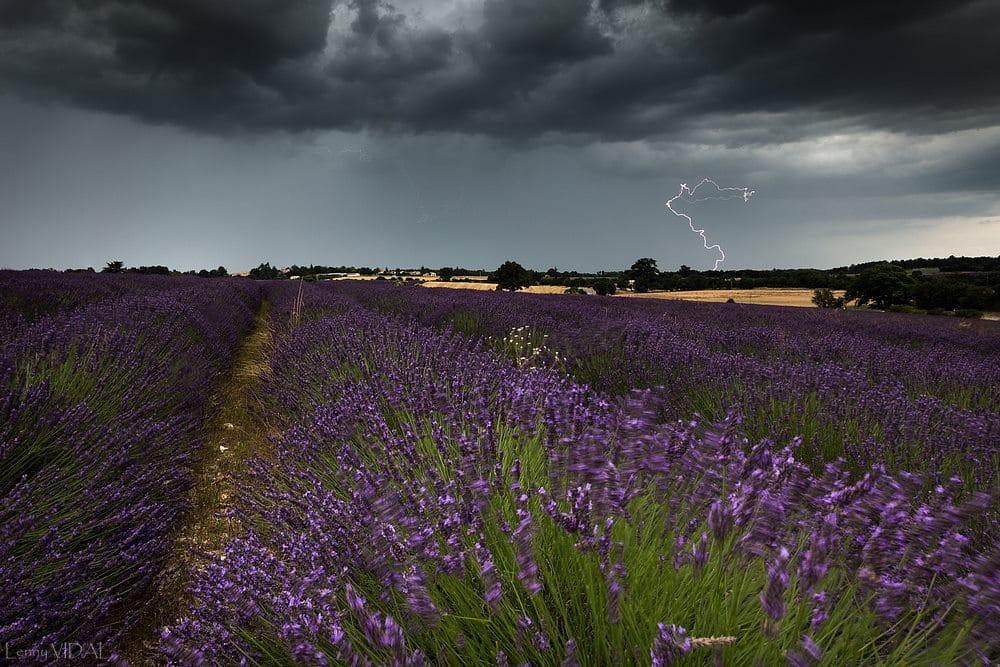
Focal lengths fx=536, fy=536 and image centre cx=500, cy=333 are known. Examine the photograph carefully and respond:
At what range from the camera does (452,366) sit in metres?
3.34

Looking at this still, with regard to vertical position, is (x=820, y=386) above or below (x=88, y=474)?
above

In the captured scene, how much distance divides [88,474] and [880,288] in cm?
4649

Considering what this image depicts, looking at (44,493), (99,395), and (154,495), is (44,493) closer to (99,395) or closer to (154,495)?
(154,495)

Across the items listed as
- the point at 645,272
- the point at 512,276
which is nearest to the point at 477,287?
the point at 512,276

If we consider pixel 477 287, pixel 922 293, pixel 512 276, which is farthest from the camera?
pixel 512 276

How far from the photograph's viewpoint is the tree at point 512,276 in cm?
4131

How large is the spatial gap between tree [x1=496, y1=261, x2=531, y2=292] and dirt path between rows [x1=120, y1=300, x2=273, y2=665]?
3522cm

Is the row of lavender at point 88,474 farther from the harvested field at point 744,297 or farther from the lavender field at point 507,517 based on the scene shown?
the harvested field at point 744,297

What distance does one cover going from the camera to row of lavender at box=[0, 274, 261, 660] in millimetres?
1606

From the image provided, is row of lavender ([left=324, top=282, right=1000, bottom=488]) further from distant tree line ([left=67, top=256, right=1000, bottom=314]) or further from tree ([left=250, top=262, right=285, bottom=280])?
tree ([left=250, top=262, right=285, bottom=280])

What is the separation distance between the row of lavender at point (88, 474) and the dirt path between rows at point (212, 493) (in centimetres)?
9

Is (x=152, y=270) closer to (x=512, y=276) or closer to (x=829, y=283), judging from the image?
(x=512, y=276)

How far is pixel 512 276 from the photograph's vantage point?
138 feet

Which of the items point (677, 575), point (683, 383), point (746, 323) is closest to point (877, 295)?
point (746, 323)
